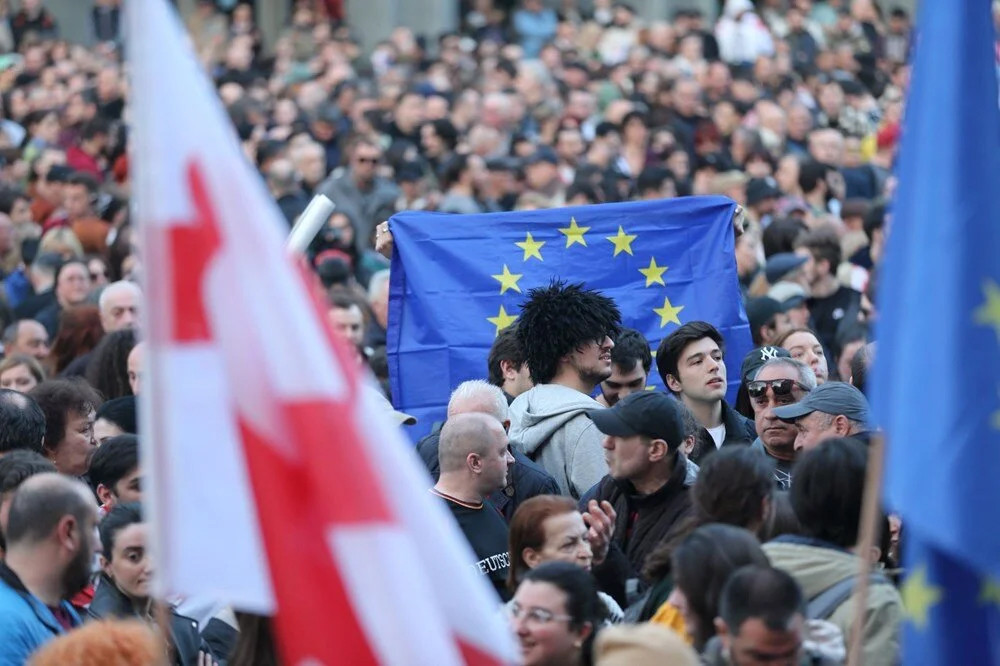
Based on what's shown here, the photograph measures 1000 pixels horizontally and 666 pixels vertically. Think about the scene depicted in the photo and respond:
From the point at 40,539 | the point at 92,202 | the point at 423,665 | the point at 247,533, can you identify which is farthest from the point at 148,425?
the point at 92,202

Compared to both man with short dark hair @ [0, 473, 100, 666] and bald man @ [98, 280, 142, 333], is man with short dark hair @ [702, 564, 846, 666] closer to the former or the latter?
man with short dark hair @ [0, 473, 100, 666]

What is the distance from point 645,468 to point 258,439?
8.92 feet

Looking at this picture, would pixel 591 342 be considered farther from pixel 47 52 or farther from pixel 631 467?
pixel 47 52

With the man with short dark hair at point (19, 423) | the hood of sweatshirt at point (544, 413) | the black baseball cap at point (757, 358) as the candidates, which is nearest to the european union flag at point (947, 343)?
the hood of sweatshirt at point (544, 413)

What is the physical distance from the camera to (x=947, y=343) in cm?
461

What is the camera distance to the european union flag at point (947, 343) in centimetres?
454

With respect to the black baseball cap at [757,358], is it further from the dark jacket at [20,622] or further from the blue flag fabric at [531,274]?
the dark jacket at [20,622]

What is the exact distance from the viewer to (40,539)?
19.1 ft

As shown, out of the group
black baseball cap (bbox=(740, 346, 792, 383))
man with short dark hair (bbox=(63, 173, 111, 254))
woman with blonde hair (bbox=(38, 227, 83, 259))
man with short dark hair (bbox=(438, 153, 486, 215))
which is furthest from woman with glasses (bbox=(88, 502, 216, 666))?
man with short dark hair (bbox=(438, 153, 486, 215))

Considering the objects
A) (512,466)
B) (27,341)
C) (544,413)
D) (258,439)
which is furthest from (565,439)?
(27,341)

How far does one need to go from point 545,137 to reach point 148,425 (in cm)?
1537

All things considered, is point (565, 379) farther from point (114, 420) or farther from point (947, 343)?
point (947, 343)

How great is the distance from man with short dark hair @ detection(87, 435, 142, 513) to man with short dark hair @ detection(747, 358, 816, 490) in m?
2.37

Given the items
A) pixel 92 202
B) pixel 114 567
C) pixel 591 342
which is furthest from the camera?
pixel 92 202
